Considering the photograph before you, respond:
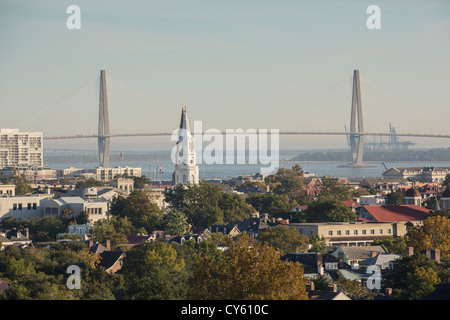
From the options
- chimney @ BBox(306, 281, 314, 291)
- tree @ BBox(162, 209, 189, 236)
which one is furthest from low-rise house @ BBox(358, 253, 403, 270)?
tree @ BBox(162, 209, 189, 236)

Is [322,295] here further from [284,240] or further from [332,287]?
[284,240]

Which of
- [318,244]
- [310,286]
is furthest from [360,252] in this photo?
[310,286]

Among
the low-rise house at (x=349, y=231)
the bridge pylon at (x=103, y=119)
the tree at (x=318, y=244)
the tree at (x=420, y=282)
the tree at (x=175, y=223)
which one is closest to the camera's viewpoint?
the tree at (x=420, y=282)

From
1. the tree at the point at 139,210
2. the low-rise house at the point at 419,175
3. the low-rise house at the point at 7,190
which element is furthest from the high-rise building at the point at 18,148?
the tree at the point at 139,210

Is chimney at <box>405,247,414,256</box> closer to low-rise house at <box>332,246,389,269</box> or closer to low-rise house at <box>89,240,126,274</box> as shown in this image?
low-rise house at <box>332,246,389,269</box>

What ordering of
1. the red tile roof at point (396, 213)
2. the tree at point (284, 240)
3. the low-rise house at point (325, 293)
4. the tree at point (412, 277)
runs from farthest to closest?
the red tile roof at point (396, 213) < the tree at point (284, 240) < the tree at point (412, 277) < the low-rise house at point (325, 293)

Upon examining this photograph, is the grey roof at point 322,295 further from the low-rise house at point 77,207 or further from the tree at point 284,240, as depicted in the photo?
the low-rise house at point 77,207
